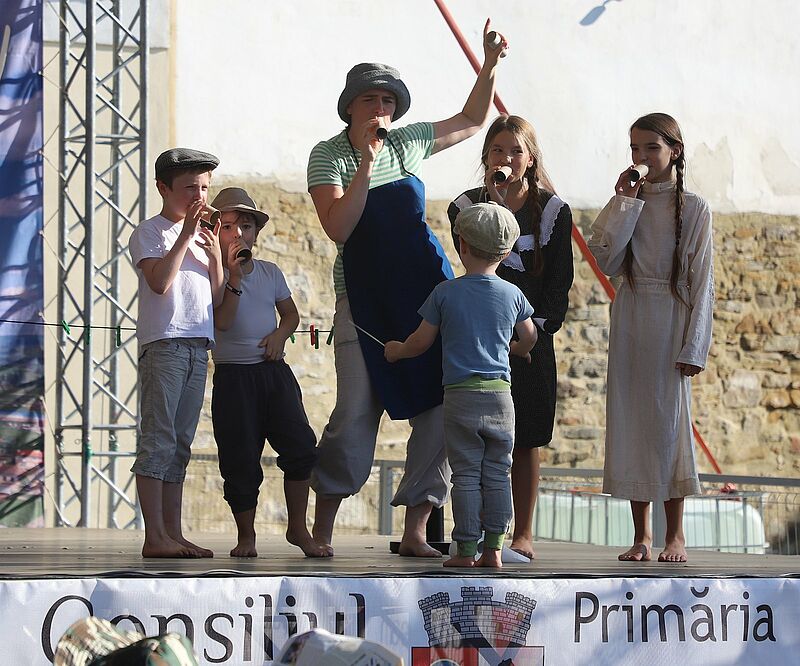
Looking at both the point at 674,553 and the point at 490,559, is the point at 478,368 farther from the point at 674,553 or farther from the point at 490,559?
the point at 674,553

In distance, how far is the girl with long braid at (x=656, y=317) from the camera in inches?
156

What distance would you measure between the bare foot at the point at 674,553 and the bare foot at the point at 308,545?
38.0 inches

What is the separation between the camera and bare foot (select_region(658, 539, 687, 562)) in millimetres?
3822

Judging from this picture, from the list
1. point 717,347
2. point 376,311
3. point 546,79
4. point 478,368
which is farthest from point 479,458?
point 717,347

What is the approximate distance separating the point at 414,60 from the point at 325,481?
270 inches

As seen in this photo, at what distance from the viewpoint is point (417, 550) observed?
3.82 m

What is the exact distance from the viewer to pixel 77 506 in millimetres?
8586

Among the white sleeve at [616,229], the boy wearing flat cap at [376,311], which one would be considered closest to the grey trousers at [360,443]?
the boy wearing flat cap at [376,311]

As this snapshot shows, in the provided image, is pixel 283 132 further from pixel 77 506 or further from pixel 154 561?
pixel 154 561

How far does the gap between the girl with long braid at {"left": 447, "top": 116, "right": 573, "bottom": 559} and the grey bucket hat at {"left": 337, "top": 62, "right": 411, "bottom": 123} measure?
32 centimetres

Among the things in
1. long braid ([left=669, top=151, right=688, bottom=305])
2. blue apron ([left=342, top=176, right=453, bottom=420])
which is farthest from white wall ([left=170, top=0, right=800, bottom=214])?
blue apron ([left=342, top=176, right=453, bottom=420])

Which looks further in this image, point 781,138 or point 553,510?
point 781,138

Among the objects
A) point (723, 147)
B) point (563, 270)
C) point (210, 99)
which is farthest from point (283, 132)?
point (563, 270)

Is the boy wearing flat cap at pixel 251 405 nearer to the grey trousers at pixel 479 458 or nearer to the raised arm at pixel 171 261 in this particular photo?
the raised arm at pixel 171 261
